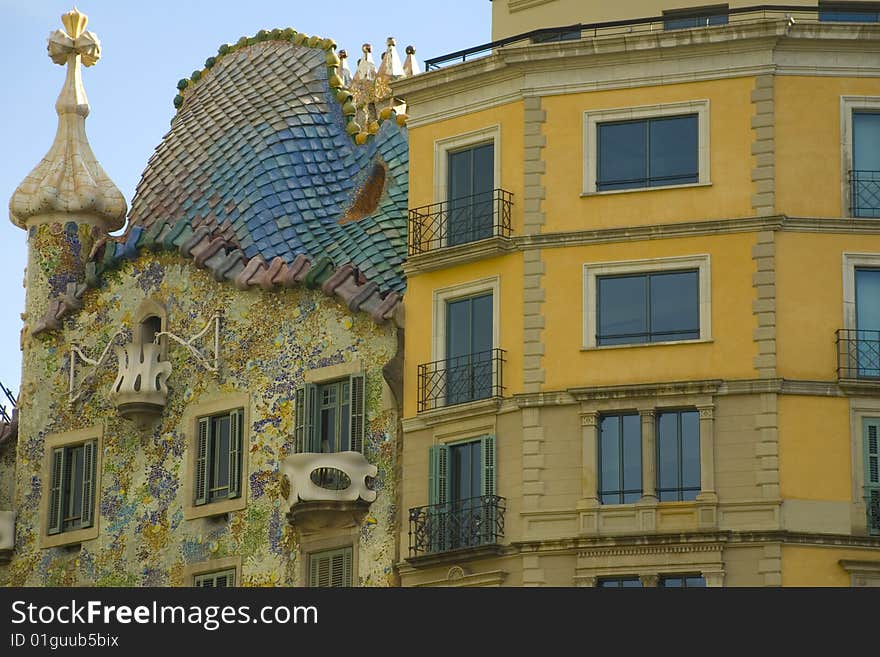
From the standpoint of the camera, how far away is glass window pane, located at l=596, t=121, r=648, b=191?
47594 mm

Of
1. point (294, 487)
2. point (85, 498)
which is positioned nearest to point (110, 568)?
point (85, 498)

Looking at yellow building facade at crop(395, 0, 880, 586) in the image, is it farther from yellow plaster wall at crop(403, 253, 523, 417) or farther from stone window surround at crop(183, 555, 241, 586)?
stone window surround at crop(183, 555, 241, 586)

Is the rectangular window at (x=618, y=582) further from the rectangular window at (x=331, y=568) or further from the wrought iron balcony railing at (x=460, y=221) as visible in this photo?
the wrought iron balcony railing at (x=460, y=221)

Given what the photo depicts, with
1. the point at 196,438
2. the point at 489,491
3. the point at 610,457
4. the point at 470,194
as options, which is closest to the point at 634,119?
the point at 470,194

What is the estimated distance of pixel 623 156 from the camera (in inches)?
1880

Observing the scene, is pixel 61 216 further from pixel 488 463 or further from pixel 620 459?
pixel 620 459

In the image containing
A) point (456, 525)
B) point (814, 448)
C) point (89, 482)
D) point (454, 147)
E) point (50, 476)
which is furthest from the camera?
point (50, 476)

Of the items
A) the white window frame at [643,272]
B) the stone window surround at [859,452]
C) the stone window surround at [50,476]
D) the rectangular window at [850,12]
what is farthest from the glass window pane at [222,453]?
the rectangular window at [850,12]

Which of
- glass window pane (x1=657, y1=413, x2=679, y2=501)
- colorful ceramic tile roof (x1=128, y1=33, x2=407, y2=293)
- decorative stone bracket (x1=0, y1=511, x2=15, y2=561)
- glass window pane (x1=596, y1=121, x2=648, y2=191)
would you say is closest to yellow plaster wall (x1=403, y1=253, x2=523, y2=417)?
colorful ceramic tile roof (x1=128, y1=33, x2=407, y2=293)

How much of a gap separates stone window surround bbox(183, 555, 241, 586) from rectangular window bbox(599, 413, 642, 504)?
272 inches

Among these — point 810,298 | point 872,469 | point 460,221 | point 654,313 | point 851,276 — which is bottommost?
point 872,469

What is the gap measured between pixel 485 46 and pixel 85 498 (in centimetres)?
1077

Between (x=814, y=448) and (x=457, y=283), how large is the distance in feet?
21.0
